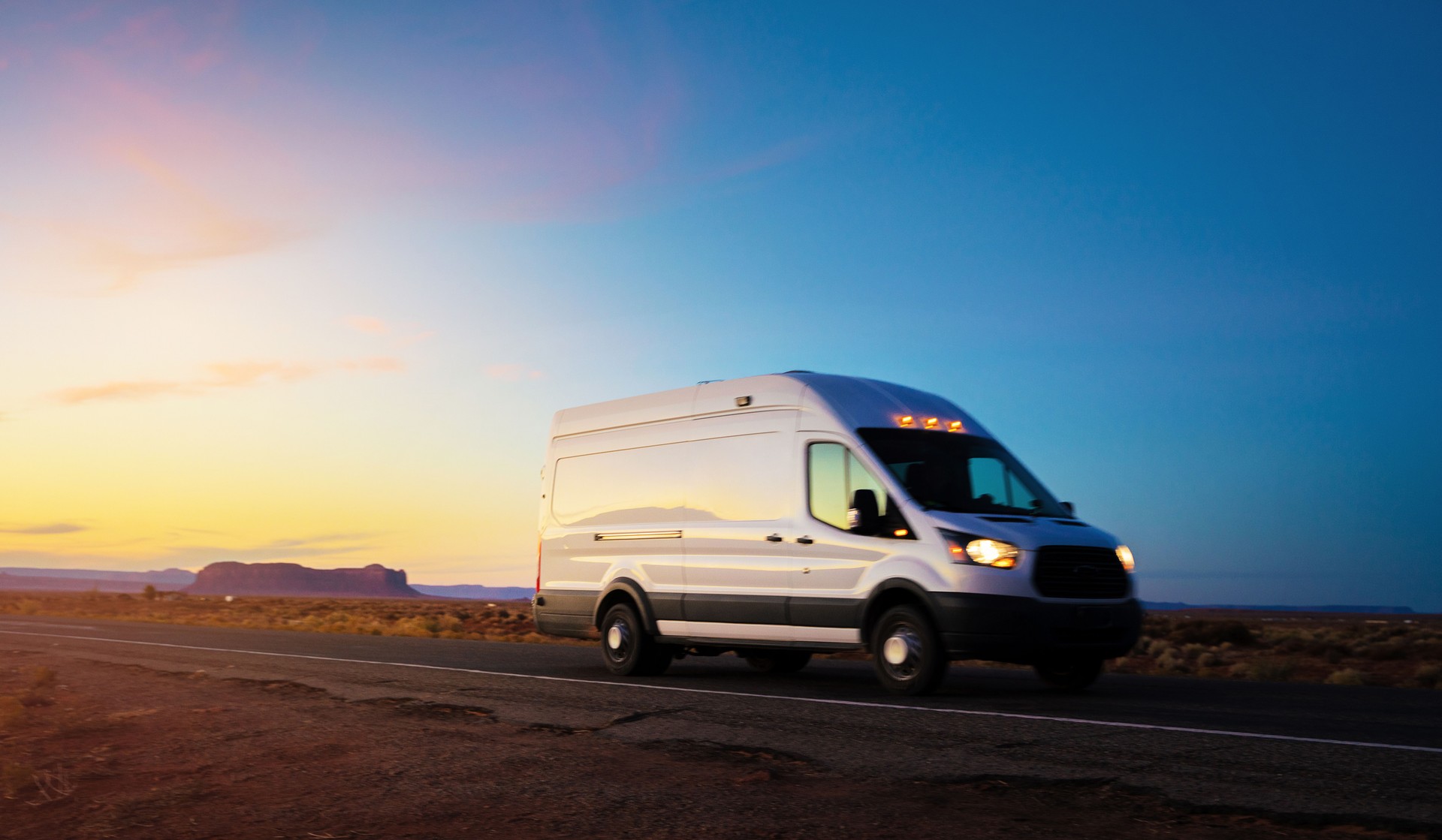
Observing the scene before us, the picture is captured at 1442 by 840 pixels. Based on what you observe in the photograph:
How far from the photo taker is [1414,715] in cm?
848

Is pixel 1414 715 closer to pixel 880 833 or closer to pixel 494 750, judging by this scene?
pixel 880 833

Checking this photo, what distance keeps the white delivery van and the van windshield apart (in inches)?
0.8

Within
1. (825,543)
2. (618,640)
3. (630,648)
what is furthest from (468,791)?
(618,640)

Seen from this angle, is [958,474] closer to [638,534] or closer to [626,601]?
[638,534]

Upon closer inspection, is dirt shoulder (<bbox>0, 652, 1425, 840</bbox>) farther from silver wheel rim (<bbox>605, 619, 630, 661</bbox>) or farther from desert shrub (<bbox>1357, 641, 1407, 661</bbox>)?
desert shrub (<bbox>1357, 641, 1407, 661</bbox>)

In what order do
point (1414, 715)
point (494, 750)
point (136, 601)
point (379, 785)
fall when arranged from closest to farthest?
point (379, 785) < point (494, 750) < point (1414, 715) < point (136, 601)

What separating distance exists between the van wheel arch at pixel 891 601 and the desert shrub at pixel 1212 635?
25.3 m

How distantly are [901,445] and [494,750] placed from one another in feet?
15.9

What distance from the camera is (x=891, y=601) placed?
394 inches

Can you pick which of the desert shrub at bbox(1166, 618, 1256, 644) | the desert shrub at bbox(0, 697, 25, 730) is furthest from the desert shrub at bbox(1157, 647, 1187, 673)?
the desert shrub at bbox(0, 697, 25, 730)

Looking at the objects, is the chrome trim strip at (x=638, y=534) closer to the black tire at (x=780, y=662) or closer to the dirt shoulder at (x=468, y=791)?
the black tire at (x=780, y=662)

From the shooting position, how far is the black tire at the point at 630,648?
12406 millimetres

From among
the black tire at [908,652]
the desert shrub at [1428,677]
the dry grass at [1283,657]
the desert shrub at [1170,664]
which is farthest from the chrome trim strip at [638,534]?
the desert shrub at [1428,677]

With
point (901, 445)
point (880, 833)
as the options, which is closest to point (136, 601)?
point (901, 445)
